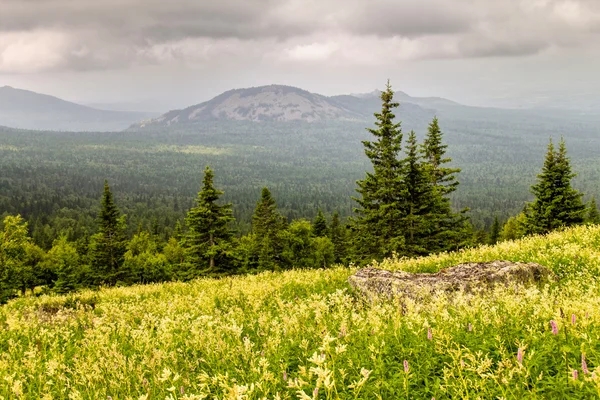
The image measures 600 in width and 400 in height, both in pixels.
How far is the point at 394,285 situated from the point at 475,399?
5.82 metres

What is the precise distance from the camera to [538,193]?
41406 millimetres

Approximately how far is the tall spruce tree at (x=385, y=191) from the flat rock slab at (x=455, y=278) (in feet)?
63.8

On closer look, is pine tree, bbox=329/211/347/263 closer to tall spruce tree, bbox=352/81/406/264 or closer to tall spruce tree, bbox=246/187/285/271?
tall spruce tree, bbox=246/187/285/271

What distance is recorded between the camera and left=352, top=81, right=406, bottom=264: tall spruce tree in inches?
1185

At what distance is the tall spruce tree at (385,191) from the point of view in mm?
30094

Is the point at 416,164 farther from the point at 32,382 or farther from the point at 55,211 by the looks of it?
the point at 55,211

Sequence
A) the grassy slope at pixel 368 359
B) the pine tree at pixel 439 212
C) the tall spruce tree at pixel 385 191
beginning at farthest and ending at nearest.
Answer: the pine tree at pixel 439 212, the tall spruce tree at pixel 385 191, the grassy slope at pixel 368 359

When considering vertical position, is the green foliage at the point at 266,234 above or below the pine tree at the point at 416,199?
below

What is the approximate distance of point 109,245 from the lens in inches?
2005

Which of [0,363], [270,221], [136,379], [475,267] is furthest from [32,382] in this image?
[270,221]

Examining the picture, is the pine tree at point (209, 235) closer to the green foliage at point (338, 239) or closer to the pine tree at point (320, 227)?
the pine tree at point (320, 227)

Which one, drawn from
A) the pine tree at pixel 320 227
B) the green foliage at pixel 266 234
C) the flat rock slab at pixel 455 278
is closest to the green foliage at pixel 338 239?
the pine tree at pixel 320 227

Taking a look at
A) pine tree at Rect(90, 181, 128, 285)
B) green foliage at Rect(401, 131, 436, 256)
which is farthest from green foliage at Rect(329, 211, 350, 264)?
green foliage at Rect(401, 131, 436, 256)

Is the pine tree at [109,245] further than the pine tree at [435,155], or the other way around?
the pine tree at [109,245]
